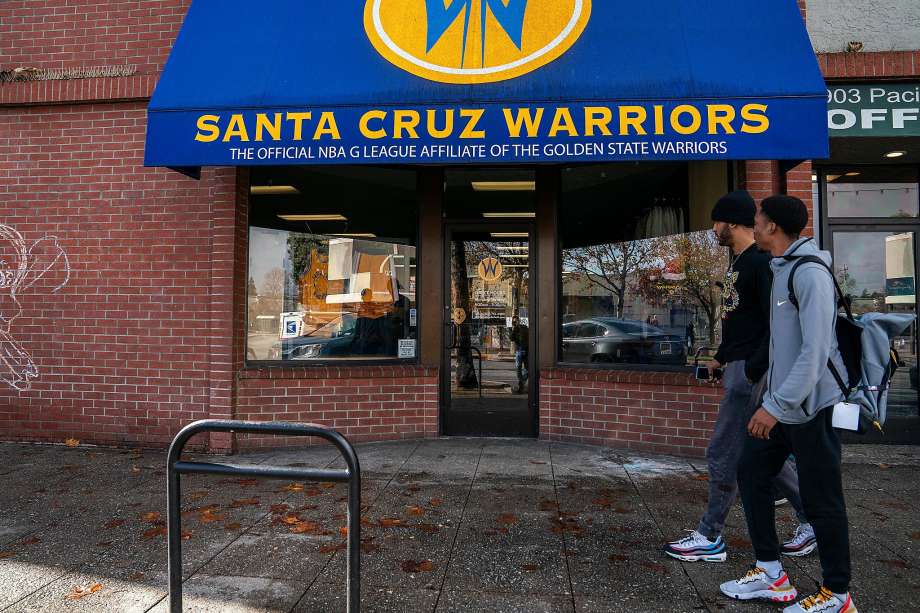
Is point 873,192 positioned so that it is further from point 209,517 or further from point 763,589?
point 209,517

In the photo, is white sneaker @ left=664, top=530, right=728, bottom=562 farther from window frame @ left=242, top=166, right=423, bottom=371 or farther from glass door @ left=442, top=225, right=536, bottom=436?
window frame @ left=242, top=166, right=423, bottom=371

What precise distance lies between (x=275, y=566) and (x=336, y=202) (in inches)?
176

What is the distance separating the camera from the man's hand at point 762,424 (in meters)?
2.88

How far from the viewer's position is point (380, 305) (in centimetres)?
712

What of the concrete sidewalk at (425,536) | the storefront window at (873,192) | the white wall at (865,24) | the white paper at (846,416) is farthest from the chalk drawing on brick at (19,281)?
the storefront window at (873,192)

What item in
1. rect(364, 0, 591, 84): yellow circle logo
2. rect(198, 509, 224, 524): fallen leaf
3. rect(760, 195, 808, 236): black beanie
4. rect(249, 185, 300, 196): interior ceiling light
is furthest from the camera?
rect(249, 185, 300, 196): interior ceiling light

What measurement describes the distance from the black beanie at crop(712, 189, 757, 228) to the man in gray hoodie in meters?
0.43

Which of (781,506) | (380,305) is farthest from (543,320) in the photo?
(781,506)

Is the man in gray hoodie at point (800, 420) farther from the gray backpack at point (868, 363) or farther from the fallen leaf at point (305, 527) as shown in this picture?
the fallen leaf at point (305, 527)

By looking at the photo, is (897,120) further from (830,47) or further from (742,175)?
(742,175)

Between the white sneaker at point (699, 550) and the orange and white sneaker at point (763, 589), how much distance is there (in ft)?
1.40

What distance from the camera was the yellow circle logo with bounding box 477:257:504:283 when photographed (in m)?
7.10

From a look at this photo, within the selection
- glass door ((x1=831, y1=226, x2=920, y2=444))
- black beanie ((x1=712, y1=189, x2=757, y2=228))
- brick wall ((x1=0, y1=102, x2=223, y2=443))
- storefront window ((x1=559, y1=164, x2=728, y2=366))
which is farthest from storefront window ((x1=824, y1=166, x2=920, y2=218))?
brick wall ((x1=0, y1=102, x2=223, y2=443))

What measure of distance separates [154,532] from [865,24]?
7.86m
